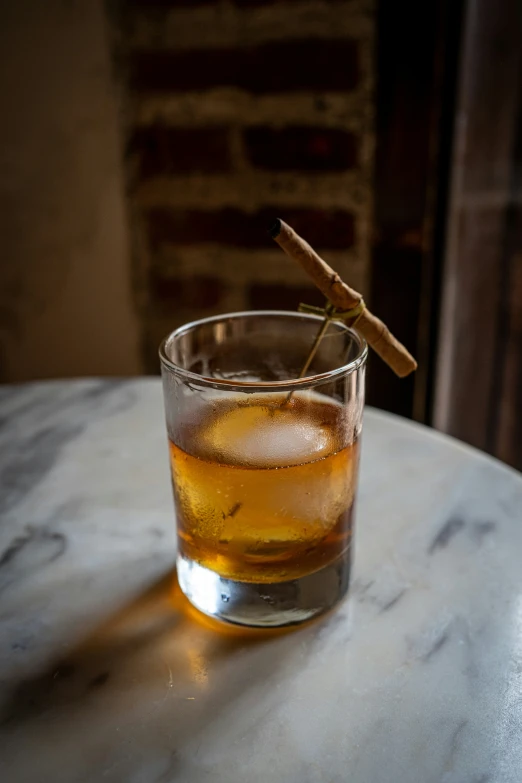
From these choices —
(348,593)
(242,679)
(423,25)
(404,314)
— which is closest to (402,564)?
(348,593)

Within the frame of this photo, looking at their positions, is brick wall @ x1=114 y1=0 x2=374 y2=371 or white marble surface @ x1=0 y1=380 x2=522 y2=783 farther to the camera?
brick wall @ x1=114 y1=0 x2=374 y2=371

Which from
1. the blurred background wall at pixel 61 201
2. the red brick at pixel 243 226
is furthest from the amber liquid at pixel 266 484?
the blurred background wall at pixel 61 201

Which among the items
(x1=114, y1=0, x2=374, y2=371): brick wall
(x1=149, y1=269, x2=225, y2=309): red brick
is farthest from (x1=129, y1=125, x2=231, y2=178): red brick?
(x1=149, y1=269, x2=225, y2=309): red brick

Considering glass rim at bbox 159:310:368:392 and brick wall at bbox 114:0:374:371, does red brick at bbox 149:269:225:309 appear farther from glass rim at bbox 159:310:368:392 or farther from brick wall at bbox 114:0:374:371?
glass rim at bbox 159:310:368:392

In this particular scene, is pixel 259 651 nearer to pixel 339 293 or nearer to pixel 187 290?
pixel 339 293

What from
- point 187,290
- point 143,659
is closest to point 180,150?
point 187,290

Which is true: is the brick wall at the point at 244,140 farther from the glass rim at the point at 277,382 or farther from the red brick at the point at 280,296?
the glass rim at the point at 277,382
